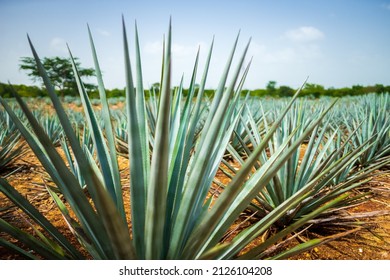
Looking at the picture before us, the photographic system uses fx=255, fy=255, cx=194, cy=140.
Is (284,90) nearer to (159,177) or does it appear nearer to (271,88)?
(271,88)

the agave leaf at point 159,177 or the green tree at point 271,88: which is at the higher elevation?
the agave leaf at point 159,177

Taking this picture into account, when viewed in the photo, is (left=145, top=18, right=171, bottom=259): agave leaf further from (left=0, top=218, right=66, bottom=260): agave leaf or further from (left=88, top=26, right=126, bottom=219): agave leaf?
(left=0, top=218, right=66, bottom=260): agave leaf

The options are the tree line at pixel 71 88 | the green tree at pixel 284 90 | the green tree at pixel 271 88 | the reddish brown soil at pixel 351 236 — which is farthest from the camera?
the green tree at pixel 271 88

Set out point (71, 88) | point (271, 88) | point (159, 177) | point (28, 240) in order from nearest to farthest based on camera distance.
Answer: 1. point (159, 177)
2. point (28, 240)
3. point (71, 88)
4. point (271, 88)

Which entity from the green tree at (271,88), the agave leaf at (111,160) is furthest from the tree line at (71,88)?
the agave leaf at (111,160)

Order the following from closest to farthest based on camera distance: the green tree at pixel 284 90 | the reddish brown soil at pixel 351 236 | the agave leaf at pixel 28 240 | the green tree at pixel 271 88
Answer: the agave leaf at pixel 28 240 < the reddish brown soil at pixel 351 236 < the green tree at pixel 284 90 < the green tree at pixel 271 88

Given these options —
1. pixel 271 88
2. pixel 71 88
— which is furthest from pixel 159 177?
pixel 271 88

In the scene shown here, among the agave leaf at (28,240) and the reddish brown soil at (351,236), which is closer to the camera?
the agave leaf at (28,240)

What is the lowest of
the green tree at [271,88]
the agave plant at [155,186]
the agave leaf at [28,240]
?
the green tree at [271,88]

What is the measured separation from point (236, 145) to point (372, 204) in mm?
1385

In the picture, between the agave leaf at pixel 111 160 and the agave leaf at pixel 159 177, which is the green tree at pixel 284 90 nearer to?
the agave leaf at pixel 111 160

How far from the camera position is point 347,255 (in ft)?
3.44

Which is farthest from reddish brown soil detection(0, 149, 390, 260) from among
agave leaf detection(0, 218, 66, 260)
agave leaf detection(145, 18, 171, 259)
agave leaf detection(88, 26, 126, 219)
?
agave leaf detection(145, 18, 171, 259)
